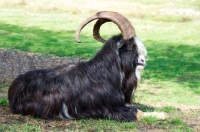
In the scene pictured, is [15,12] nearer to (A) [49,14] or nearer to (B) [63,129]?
(A) [49,14]

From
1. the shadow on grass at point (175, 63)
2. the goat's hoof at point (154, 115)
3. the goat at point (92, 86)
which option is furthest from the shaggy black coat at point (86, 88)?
the shadow on grass at point (175, 63)

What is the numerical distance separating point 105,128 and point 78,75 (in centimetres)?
114

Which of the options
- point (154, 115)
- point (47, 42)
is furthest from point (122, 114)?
point (47, 42)

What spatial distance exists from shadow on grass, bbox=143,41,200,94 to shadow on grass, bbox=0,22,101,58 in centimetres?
274

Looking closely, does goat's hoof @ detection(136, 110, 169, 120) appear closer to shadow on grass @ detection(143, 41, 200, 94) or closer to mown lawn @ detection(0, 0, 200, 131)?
mown lawn @ detection(0, 0, 200, 131)

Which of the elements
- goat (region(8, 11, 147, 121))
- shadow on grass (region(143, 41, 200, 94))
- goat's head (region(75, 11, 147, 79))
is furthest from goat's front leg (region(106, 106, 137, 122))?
shadow on grass (region(143, 41, 200, 94))

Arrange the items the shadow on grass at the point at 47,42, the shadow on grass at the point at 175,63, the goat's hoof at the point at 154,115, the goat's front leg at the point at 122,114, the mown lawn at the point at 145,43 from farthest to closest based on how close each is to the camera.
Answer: the shadow on grass at the point at 47,42 < the shadow on grass at the point at 175,63 < the goat's hoof at the point at 154,115 < the goat's front leg at the point at 122,114 < the mown lawn at the point at 145,43

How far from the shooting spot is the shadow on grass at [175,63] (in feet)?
47.3

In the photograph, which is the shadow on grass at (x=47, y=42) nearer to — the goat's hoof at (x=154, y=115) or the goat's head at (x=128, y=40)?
the goat's head at (x=128, y=40)

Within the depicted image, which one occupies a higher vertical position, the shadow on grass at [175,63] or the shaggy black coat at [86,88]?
the shaggy black coat at [86,88]

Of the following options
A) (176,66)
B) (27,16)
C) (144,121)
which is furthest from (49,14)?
(144,121)

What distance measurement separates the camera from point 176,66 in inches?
662

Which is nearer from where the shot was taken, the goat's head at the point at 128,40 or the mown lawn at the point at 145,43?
the mown lawn at the point at 145,43

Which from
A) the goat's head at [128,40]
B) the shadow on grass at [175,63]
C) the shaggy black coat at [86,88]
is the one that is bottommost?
the shadow on grass at [175,63]
